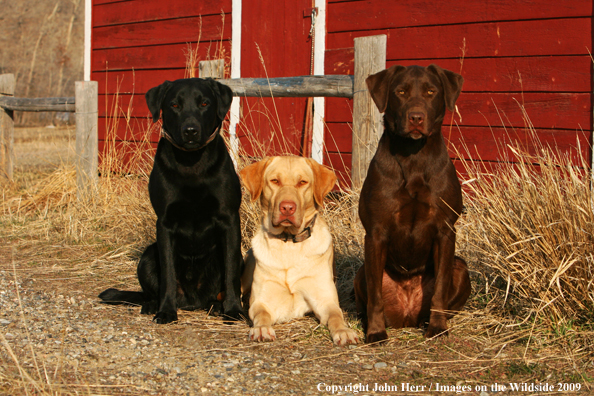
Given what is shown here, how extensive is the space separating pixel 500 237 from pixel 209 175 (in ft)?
5.71

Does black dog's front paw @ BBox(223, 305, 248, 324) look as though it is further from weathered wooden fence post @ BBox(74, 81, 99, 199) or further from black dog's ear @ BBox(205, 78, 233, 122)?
weathered wooden fence post @ BBox(74, 81, 99, 199)

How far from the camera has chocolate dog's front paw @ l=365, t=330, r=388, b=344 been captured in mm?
2961

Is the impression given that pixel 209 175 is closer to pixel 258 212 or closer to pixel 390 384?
pixel 258 212

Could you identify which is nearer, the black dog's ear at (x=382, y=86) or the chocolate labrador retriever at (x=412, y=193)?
the chocolate labrador retriever at (x=412, y=193)

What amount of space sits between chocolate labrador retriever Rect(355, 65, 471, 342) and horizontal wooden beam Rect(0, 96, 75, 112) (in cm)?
519

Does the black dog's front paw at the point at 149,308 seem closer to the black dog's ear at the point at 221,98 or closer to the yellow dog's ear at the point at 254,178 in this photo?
the yellow dog's ear at the point at 254,178

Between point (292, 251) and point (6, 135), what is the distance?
6448 millimetres

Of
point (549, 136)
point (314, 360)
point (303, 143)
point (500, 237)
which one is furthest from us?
point (303, 143)

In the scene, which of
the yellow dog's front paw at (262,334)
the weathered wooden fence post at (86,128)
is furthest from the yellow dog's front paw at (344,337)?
the weathered wooden fence post at (86,128)

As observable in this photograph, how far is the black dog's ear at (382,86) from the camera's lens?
310 centimetres

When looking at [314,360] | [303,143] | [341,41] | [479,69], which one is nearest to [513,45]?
[479,69]

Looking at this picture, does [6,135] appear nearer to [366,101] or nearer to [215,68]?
[215,68]

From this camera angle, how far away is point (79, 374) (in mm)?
2418

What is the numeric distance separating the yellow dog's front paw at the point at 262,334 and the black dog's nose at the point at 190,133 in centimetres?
118
